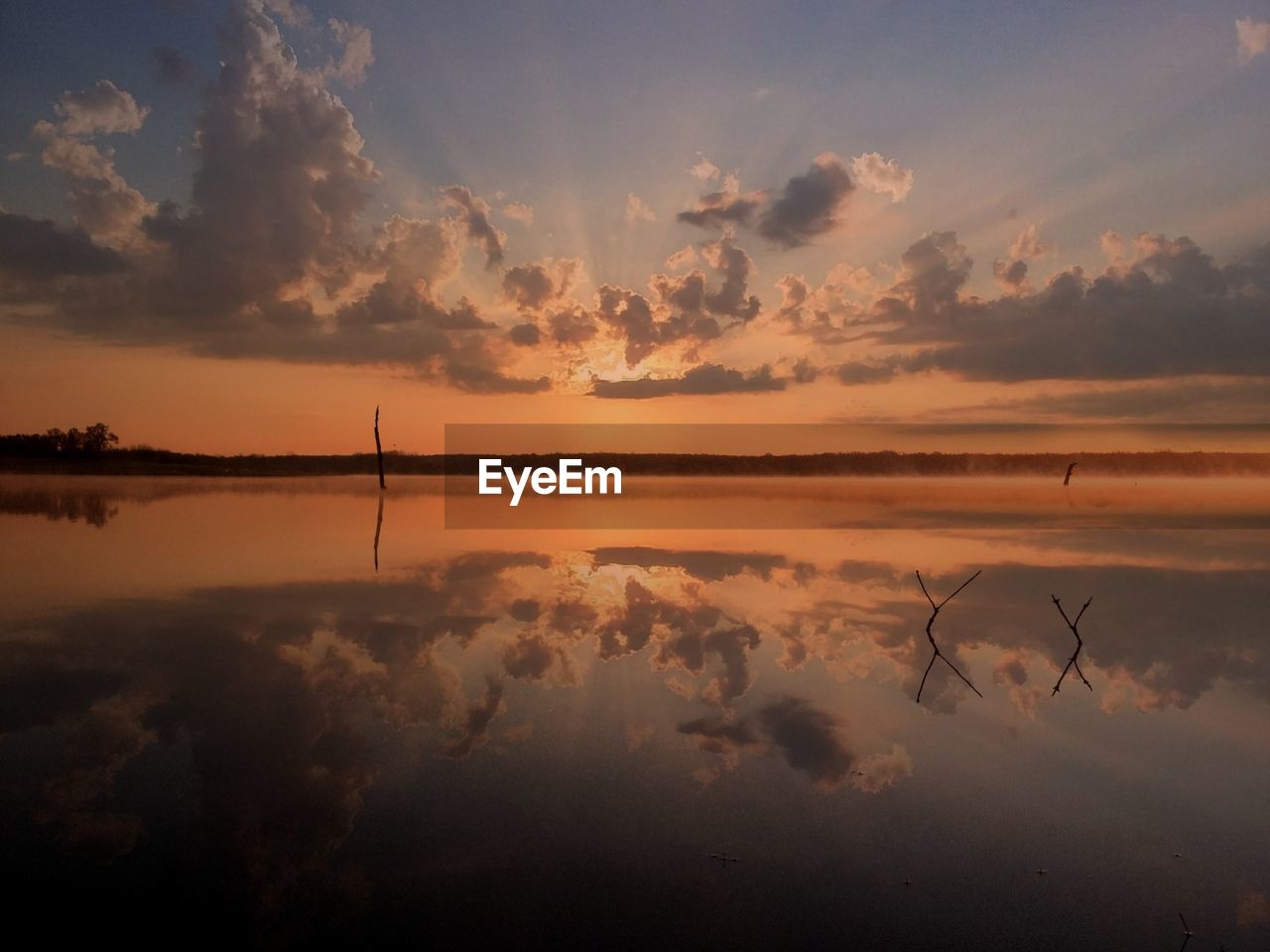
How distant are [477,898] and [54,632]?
957 centimetres

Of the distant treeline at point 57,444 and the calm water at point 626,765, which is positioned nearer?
the calm water at point 626,765

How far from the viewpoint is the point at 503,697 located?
921cm

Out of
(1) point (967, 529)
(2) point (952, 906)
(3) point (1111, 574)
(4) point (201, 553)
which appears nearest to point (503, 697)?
(2) point (952, 906)

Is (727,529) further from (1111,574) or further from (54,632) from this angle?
(54,632)

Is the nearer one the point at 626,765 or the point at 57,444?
the point at 626,765

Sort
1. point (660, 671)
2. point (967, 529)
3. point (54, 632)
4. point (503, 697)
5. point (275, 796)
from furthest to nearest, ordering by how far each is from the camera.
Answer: point (967, 529), point (54, 632), point (660, 671), point (503, 697), point (275, 796)

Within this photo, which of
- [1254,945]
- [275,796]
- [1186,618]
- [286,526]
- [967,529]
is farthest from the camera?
[967,529]

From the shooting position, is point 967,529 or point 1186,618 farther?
point 967,529

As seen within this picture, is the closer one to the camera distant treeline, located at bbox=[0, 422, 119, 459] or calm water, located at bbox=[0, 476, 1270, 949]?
calm water, located at bbox=[0, 476, 1270, 949]

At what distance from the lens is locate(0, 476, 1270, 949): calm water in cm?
523

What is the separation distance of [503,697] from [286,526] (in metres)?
20.3

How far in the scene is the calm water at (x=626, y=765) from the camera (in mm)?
5230

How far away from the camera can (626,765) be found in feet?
24.4

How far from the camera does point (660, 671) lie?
1043cm
